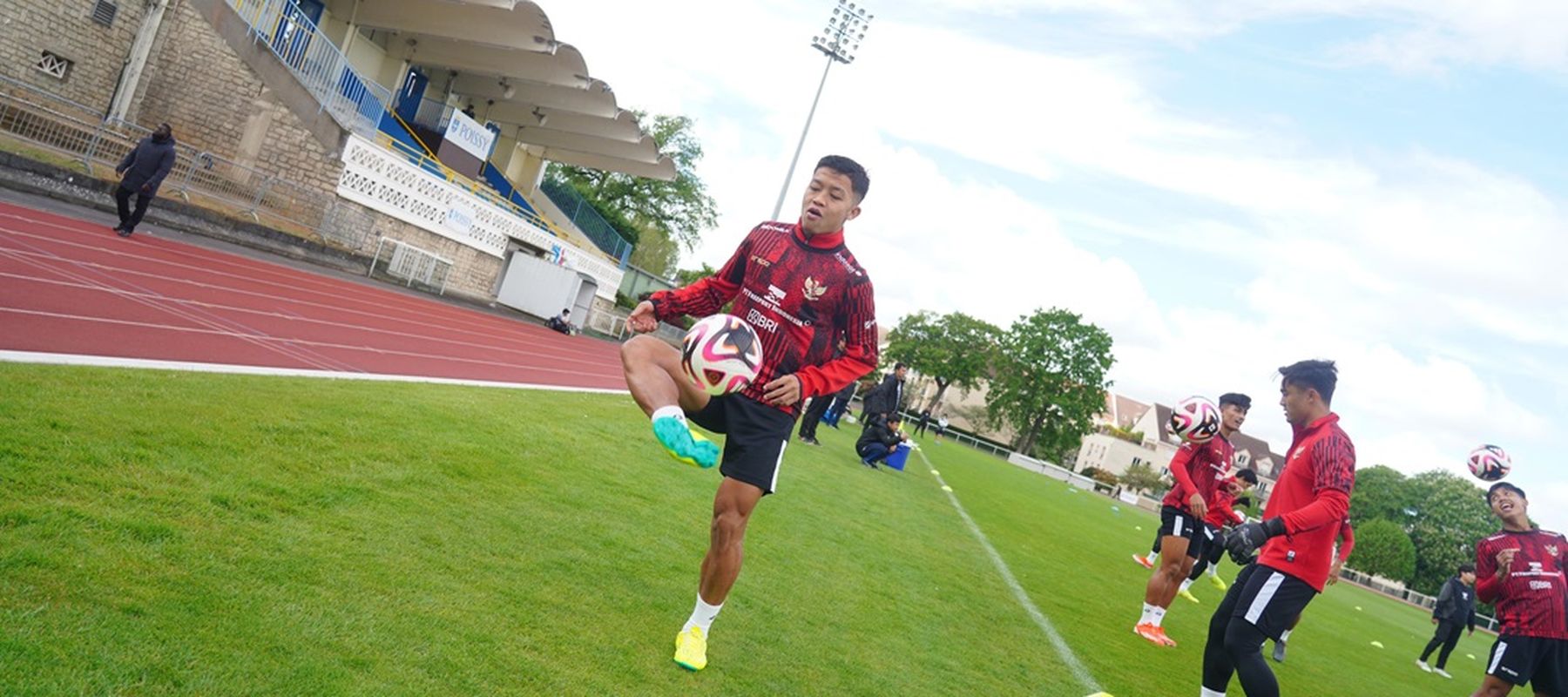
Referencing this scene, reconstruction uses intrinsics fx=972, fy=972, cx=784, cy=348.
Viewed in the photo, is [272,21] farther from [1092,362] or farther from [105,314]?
[1092,362]

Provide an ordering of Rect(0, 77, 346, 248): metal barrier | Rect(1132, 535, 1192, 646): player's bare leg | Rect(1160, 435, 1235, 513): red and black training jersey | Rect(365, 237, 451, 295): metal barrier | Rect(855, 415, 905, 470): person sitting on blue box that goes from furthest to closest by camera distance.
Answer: Rect(365, 237, 451, 295): metal barrier, Rect(855, 415, 905, 470): person sitting on blue box, Rect(0, 77, 346, 248): metal barrier, Rect(1160, 435, 1235, 513): red and black training jersey, Rect(1132, 535, 1192, 646): player's bare leg

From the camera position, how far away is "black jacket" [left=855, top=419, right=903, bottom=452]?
19.1m

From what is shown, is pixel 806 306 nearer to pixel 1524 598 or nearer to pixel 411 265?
pixel 1524 598

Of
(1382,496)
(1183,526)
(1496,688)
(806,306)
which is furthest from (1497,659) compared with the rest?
(1382,496)

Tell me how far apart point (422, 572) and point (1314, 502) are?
429 centimetres

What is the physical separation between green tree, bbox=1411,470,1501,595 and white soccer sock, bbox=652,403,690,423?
71.1 m

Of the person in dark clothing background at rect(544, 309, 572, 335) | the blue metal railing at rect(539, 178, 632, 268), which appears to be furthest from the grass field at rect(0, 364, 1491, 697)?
the blue metal railing at rect(539, 178, 632, 268)

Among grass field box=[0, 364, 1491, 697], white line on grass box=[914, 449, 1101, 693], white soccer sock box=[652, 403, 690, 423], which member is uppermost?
white soccer sock box=[652, 403, 690, 423]

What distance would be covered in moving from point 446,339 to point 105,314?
803cm

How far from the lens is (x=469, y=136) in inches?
1399

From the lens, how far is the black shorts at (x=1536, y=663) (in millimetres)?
6598

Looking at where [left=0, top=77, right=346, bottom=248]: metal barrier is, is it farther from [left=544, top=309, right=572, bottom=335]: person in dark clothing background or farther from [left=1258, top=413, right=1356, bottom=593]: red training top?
[left=1258, top=413, right=1356, bottom=593]: red training top

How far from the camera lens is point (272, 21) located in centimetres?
2325

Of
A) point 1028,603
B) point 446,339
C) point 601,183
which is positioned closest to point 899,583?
point 1028,603
